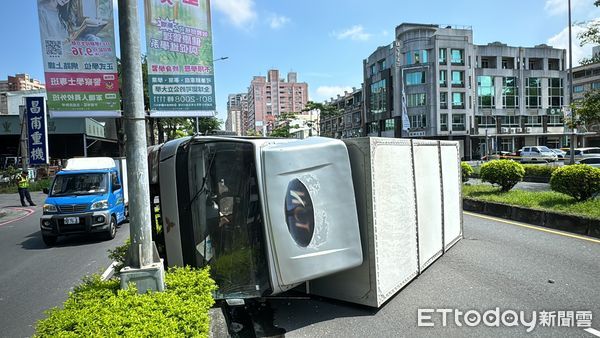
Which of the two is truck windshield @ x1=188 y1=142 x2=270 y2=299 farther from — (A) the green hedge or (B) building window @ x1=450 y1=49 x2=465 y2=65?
(B) building window @ x1=450 y1=49 x2=465 y2=65

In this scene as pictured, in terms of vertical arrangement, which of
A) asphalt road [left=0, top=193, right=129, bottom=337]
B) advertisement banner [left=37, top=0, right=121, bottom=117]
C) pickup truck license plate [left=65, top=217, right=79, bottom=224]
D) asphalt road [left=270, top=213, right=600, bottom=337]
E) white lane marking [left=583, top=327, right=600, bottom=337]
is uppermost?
advertisement banner [left=37, top=0, right=121, bottom=117]

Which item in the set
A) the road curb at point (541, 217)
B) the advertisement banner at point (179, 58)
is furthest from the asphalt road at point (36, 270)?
the road curb at point (541, 217)

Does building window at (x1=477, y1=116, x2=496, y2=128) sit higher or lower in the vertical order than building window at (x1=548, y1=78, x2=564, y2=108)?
lower

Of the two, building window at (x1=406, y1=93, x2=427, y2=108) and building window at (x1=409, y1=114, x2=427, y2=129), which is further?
building window at (x1=406, y1=93, x2=427, y2=108)

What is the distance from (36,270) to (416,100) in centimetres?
5424

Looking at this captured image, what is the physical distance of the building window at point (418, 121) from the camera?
182ft

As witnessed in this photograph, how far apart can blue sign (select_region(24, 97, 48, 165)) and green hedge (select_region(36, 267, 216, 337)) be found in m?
21.1

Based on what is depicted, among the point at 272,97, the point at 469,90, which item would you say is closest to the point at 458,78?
the point at 469,90

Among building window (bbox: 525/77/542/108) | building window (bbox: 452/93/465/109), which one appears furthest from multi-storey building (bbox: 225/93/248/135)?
building window (bbox: 525/77/542/108)

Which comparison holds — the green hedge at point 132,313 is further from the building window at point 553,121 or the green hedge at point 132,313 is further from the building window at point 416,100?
the building window at point 553,121

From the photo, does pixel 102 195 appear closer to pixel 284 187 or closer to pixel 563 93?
pixel 284 187

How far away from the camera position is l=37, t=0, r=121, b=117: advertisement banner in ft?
14.9

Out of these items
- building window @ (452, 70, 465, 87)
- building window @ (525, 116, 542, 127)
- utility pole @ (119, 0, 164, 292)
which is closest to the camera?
utility pole @ (119, 0, 164, 292)

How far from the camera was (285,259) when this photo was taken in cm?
396
